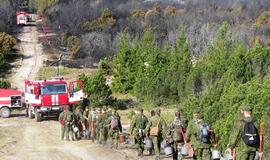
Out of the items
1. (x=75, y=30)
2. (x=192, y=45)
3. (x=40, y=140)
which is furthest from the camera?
(x=75, y=30)

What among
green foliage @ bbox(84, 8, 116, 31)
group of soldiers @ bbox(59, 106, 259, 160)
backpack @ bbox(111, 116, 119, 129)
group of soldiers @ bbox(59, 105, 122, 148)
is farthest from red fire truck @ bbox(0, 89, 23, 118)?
green foliage @ bbox(84, 8, 116, 31)

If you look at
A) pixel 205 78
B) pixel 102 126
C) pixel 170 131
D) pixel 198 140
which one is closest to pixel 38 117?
pixel 102 126

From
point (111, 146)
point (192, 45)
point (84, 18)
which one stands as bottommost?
point (111, 146)

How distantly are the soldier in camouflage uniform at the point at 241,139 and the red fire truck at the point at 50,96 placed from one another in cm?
1886

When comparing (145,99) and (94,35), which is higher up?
(94,35)

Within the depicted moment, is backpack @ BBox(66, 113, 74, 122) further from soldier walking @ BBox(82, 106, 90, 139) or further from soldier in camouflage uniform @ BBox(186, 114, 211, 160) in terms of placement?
soldier in camouflage uniform @ BBox(186, 114, 211, 160)

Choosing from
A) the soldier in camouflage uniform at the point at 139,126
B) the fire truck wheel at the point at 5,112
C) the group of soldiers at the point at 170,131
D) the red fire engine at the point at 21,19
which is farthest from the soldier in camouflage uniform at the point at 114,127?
the red fire engine at the point at 21,19

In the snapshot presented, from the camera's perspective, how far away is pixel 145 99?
4597 cm

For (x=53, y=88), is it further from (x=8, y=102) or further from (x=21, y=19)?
(x=21, y=19)

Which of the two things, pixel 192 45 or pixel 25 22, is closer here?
pixel 192 45

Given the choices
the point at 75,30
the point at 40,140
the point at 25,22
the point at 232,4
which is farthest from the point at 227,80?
the point at 232,4

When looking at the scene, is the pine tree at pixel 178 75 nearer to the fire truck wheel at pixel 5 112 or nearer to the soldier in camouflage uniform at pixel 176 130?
the fire truck wheel at pixel 5 112

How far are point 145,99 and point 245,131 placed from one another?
112 ft

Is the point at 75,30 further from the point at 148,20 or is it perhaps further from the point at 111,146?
the point at 111,146
